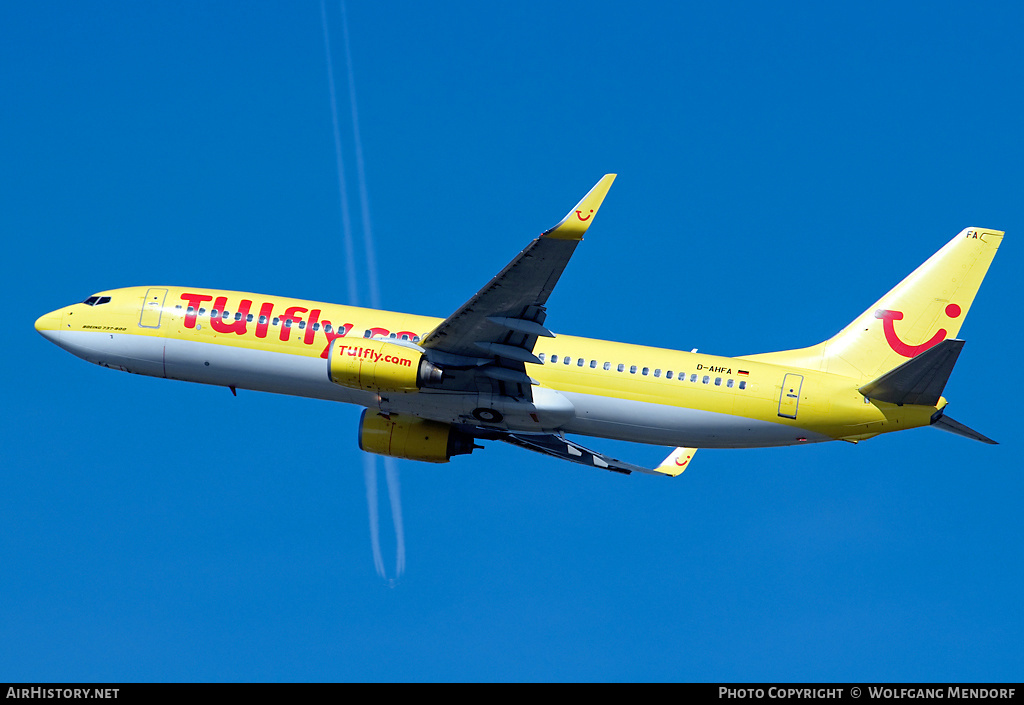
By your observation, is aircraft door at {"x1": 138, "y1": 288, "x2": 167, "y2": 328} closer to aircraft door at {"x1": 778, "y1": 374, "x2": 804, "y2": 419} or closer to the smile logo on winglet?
aircraft door at {"x1": 778, "y1": 374, "x2": 804, "y2": 419}

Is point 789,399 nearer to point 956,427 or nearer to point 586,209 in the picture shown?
point 956,427

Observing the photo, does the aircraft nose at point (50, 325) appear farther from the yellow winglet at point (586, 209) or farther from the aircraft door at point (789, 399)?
the aircraft door at point (789, 399)

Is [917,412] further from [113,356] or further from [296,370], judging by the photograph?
[113,356]

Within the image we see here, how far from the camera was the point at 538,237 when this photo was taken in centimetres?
3569

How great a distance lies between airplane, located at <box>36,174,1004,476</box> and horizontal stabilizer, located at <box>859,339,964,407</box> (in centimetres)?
7

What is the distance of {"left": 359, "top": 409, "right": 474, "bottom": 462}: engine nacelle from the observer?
4706 centimetres

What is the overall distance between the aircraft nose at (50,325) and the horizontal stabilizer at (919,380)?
3194 centimetres

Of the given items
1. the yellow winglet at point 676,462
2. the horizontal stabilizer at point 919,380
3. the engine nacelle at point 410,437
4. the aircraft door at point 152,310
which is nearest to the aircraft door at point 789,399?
the horizontal stabilizer at point 919,380

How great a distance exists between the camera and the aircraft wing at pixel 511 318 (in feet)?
116

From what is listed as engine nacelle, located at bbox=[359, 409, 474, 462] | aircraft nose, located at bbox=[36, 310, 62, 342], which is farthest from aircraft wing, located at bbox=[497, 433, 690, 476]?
aircraft nose, located at bbox=[36, 310, 62, 342]

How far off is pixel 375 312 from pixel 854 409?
1850cm

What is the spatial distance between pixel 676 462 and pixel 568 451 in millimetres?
4975
